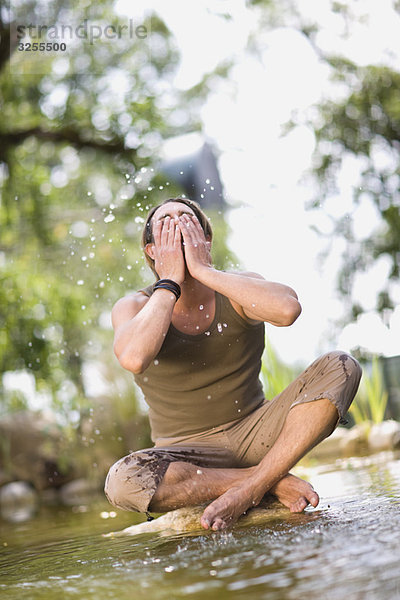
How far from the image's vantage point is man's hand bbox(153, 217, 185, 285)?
2.17 m

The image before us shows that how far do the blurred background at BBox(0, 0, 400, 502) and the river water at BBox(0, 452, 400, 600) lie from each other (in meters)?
4.42

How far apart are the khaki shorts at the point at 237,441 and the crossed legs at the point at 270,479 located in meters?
0.03

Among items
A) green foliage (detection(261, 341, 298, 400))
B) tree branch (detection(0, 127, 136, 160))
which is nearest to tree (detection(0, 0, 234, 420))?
tree branch (detection(0, 127, 136, 160))

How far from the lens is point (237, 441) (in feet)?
7.21

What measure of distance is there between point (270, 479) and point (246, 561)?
67 centimetres

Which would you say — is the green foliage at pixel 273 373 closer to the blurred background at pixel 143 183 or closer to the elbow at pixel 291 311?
the blurred background at pixel 143 183

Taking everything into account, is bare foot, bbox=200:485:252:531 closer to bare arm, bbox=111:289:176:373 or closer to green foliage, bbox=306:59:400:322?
bare arm, bbox=111:289:176:373

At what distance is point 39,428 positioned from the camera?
768 centimetres

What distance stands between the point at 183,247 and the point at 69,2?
613 centimetres

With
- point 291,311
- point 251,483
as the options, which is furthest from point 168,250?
point 251,483

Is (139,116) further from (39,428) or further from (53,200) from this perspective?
(39,428)

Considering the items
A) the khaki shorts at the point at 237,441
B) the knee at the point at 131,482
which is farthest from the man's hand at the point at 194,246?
the knee at the point at 131,482

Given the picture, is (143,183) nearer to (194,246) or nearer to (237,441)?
(194,246)

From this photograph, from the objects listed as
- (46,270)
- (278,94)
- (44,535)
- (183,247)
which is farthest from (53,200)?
(183,247)
